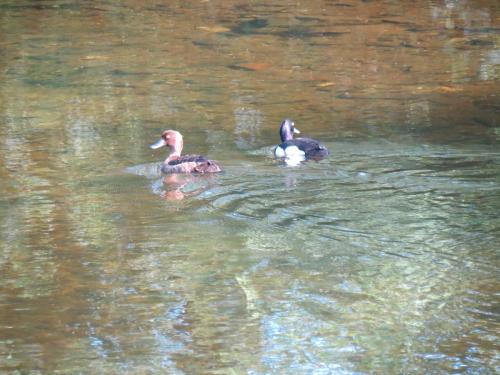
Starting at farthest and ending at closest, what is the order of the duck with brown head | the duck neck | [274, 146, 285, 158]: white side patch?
1. [274, 146, 285, 158]: white side patch
2. the duck neck
3. the duck with brown head

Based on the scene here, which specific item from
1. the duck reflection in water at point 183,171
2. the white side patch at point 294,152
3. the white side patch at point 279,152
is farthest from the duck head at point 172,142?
the white side patch at point 294,152

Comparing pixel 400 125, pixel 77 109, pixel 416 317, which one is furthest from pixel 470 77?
pixel 416 317

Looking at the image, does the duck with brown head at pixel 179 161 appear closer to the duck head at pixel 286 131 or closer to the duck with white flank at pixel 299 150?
the duck with white flank at pixel 299 150

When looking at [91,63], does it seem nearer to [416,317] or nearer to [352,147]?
[352,147]

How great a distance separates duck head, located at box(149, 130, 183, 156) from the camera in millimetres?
11539

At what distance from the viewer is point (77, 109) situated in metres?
14.1

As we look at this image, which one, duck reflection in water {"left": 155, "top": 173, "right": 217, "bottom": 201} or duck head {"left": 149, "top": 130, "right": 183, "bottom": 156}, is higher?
duck head {"left": 149, "top": 130, "right": 183, "bottom": 156}

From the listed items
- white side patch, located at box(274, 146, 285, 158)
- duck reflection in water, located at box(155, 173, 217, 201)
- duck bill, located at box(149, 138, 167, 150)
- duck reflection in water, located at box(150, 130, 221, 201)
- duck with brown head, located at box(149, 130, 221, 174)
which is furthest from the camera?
duck bill, located at box(149, 138, 167, 150)

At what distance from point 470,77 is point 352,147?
4791 millimetres

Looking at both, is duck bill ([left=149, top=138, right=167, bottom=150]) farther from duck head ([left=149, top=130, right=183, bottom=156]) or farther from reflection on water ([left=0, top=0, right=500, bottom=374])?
reflection on water ([left=0, top=0, right=500, bottom=374])

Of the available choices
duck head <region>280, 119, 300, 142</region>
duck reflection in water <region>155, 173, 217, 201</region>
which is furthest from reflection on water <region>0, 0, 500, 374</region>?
duck head <region>280, 119, 300, 142</region>

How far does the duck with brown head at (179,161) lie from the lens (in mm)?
10703

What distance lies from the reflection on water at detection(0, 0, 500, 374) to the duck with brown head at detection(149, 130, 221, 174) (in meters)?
0.12

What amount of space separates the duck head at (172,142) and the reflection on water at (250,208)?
0.72ft
